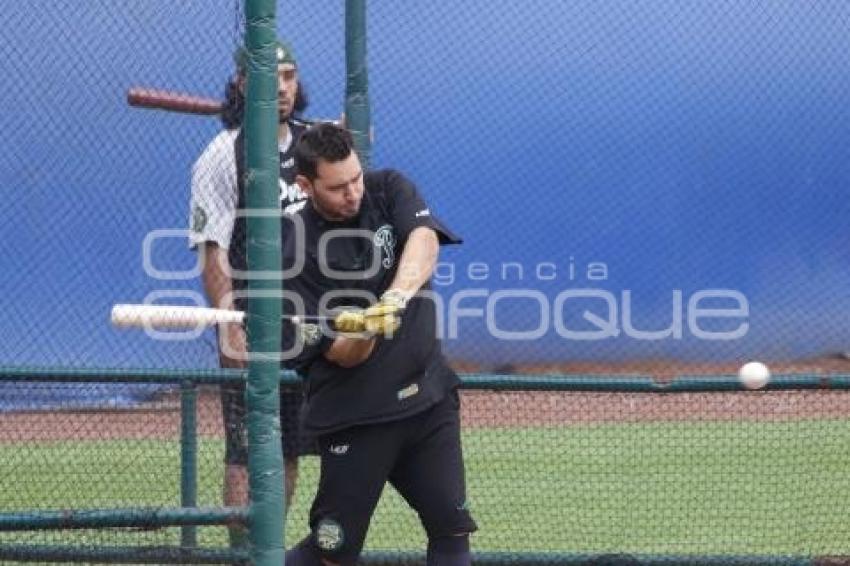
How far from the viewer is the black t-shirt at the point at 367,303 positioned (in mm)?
4965

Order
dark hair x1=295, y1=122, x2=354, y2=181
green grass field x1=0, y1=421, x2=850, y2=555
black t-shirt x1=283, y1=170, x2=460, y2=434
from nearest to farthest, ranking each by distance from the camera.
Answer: dark hair x1=295, y1=122, x2=354, y2=181 < black t-shirt x1=283, y1=170, x2=460, y2=434 < green grass field x1=0, y1=421, x2=850, y2=555

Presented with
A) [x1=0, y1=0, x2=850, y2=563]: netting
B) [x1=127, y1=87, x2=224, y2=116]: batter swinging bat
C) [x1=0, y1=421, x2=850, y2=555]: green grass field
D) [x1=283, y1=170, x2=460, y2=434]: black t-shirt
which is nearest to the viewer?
[x1=283, y1=170, x2=460, y2=434]: black t-shirt

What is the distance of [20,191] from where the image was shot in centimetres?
619

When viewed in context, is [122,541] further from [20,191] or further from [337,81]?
[337,81]

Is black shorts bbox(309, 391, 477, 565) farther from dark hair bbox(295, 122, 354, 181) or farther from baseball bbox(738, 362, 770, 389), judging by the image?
baseball bbox(738, 362, 770, 389)

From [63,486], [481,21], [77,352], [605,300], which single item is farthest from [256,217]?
[605,300]

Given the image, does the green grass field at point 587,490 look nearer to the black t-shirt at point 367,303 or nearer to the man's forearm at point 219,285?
the man's forearm at point 219,285

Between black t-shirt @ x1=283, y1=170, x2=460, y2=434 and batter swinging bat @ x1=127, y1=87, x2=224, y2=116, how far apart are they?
3.49 ft

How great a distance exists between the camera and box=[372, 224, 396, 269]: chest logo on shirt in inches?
199

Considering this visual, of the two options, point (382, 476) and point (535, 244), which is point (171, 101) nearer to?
point (382, 476)

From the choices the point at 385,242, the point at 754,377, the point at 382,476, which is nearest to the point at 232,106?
the point at 385,242

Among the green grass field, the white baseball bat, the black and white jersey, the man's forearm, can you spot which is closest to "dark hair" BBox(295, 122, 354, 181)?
the white baseball bat

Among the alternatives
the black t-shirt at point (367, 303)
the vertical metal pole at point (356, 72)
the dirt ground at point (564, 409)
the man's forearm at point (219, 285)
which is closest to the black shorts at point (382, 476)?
the black t-shirt at point (367, 303)

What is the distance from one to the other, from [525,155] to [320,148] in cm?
593
